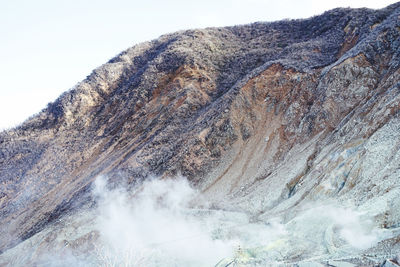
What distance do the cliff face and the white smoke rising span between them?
1.34 meters

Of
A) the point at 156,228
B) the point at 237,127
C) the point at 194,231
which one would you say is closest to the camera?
the point at 194,231

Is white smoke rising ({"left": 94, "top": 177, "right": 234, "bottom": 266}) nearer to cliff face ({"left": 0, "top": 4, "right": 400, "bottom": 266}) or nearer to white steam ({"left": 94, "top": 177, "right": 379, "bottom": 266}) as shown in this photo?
white steam ({"left": 94, "top": 177, "right": 379, "bottom": 266})

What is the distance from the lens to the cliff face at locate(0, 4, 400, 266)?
1586cm

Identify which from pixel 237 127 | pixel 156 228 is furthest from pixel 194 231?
pixel 237 127

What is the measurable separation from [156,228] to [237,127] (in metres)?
9.45

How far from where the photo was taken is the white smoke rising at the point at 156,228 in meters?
14.8

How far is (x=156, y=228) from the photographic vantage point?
747 inches

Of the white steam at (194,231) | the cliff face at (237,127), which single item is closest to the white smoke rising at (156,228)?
the white steam at (194,231)

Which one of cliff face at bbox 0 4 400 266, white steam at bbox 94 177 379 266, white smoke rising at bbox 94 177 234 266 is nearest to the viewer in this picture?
white steam at bbox 94 177 379 266

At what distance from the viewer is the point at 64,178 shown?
92.7ft

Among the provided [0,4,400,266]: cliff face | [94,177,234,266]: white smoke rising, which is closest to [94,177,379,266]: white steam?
[94,177,234,266]: white smoke rising

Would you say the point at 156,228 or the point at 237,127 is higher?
the point at 237,127

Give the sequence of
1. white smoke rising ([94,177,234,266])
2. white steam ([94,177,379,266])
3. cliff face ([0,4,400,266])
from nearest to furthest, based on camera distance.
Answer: white steam ([94,177,379,266]) → white smoke rising ([94,177,234,266]) → cliff face ([0,4,400,266])

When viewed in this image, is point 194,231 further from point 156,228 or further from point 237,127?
point 237,127
